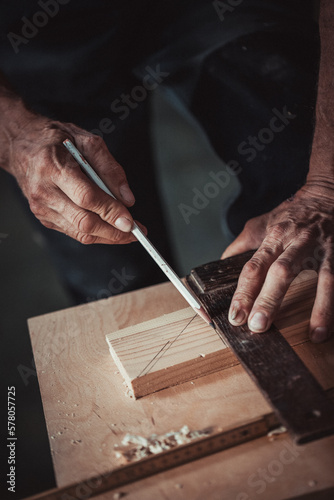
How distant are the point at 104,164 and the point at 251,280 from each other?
56 centimetres

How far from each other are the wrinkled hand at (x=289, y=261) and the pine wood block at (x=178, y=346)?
6 cm

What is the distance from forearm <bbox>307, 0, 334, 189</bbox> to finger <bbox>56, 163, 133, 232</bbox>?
0.75m

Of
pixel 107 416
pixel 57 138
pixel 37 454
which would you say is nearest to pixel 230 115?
pixel 57 138

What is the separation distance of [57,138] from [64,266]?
1015 mm

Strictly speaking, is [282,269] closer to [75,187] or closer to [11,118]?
[75,187]

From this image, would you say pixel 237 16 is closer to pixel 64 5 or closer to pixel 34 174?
pixel 64 5

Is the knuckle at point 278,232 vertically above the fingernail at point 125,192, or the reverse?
the fingernail at point 125,192

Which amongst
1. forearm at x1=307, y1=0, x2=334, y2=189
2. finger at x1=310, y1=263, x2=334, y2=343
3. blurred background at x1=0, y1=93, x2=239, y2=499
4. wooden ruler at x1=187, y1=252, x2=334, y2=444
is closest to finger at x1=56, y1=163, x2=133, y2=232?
wooden ruler at x1=187, y1=252, x2=334, y2=444

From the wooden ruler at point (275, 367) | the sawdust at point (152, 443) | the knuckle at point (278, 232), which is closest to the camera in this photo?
the wooden ruler at point (275, 367)

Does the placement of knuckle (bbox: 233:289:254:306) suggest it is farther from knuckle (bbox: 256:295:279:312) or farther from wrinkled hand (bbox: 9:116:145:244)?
wrinkled hand (bbox: 9:116:145:244)

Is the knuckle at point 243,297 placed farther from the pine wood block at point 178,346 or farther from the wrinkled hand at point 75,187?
the wrinkled hand at point 75,187

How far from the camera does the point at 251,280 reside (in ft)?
4.22

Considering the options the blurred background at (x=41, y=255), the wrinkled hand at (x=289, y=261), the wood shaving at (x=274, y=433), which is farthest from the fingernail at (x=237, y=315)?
the blurred background at (x=41, y=255)

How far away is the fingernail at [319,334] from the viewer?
124 cm
